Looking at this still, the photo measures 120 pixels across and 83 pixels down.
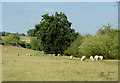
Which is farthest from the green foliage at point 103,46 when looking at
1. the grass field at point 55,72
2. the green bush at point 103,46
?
the grass field at point 55,72

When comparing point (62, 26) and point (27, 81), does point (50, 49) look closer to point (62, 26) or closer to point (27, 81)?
point (62, 26)

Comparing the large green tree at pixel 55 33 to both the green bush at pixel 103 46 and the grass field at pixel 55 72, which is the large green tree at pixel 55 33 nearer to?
the green bush at pixel 103 46

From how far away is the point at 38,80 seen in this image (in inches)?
369

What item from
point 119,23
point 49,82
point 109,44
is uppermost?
point 119,23

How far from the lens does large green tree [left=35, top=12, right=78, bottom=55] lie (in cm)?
3589

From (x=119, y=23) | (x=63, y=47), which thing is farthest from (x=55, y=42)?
(x=119, y=23)

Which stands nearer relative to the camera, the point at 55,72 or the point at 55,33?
the point at 55,72

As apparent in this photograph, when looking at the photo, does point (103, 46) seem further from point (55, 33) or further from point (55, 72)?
point (55, 72)

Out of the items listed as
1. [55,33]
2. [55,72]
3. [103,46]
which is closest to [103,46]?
[103,46]

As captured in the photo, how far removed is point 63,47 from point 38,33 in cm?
586

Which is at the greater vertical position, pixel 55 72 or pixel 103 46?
pixel 103 46

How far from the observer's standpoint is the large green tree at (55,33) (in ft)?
118

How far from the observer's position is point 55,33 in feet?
119

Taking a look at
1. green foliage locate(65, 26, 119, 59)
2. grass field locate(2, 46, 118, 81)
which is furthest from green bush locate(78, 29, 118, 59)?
grass field locate(2, 46, 118, 81)
